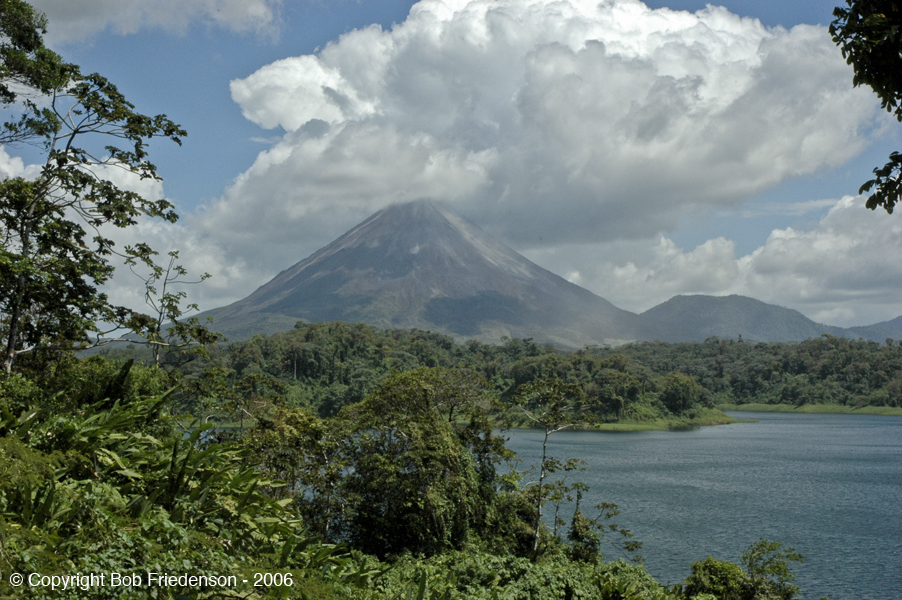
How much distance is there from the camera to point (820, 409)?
94938 millimetres

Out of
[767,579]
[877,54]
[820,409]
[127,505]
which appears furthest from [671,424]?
[127,505]

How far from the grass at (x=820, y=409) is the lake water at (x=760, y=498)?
35.4 m

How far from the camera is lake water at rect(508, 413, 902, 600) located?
69.1ft

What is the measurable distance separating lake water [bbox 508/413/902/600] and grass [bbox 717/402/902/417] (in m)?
35.4

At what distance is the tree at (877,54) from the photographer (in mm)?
4555

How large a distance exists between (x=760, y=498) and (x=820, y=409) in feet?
249

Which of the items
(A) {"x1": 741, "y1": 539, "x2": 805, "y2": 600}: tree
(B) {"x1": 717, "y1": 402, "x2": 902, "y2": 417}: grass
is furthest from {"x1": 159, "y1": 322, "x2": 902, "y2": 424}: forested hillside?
(A) {"x1": 741, "y1": 539, "x2": 805, "y2": 600}: tree

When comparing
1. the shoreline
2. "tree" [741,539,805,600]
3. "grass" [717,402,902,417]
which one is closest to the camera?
"tree" [741,539,805,600]

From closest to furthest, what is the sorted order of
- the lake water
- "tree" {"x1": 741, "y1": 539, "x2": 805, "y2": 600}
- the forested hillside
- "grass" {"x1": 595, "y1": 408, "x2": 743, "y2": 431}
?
"tree" {"x1": 741, "y1": 539, "x2": 805, "y2": 600}
the lake water
the forested hillside
"grass" {"x1": 595, "y1": 408, "x2": 743, "y2": 431}

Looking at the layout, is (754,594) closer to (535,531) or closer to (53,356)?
(535,531)

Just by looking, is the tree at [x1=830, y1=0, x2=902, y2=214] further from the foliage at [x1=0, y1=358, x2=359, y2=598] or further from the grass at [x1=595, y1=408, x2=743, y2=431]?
the grass at [x1=595, y1=408, x2=743, y2=431]

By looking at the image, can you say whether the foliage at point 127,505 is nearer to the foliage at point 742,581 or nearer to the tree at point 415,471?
the tree at point 415,471

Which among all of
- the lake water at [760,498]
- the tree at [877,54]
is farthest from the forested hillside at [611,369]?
the tree at [877,54]

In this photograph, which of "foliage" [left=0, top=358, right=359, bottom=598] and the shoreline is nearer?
"foliage" [left=0, top=358, right=359, bottom=598]
